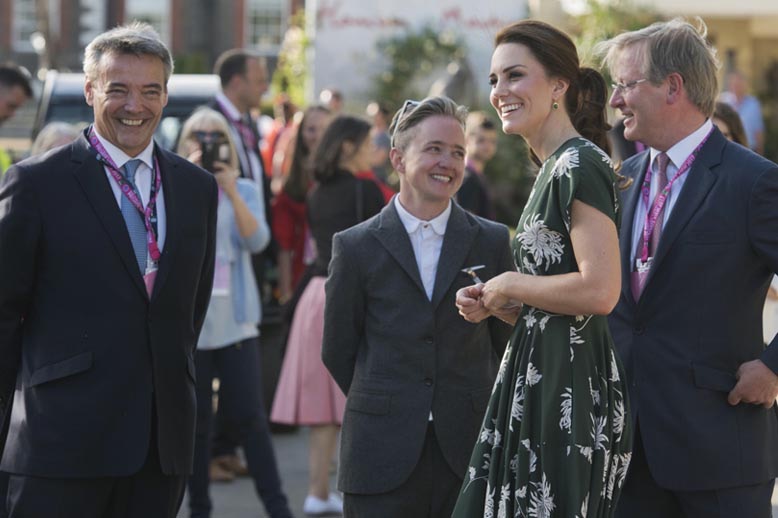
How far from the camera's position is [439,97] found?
5.00 metres

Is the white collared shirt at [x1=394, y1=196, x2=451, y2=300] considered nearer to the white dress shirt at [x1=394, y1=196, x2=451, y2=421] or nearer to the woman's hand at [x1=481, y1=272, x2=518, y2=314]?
the white dress shirt at [x1=394, y1=196, x2=451, y2=421]

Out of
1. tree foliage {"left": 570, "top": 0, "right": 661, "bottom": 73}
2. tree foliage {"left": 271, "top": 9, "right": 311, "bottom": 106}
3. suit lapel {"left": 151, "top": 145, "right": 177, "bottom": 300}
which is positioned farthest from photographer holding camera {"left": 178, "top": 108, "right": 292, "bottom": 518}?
tree foliage {"left": 271, "top": 9, "right": 311, "bottom": 106}

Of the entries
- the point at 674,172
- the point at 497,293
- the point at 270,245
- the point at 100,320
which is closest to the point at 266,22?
the point at 270,245

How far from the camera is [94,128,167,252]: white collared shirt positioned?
4285 millimetres

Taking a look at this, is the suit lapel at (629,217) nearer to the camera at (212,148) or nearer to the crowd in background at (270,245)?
the crowd in background at (270,245)

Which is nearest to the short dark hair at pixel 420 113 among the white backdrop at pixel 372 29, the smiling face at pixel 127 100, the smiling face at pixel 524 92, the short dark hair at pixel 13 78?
the smiling face at pixel 524 92

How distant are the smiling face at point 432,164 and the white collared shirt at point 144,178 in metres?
0.98

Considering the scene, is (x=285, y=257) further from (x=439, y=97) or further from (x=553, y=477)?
(x=553, y=477)

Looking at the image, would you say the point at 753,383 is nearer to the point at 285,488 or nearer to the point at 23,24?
the point at 285,488

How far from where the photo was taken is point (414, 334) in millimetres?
4695

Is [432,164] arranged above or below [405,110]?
below

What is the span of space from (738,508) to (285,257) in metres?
4.93

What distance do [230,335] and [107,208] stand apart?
2.75 meters

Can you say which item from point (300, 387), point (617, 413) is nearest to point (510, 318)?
point (617, 413)
